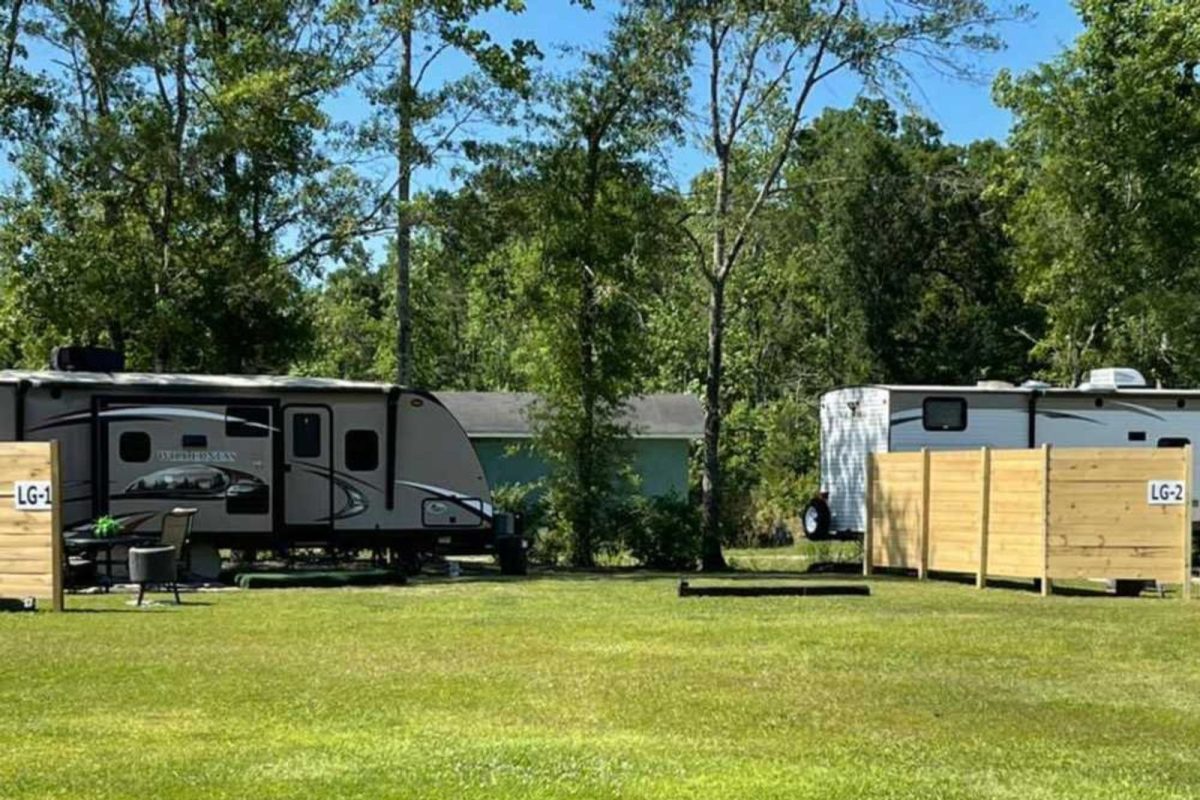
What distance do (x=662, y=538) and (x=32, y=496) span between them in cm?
1156

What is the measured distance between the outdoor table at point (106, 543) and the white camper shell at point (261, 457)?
2.86 feet

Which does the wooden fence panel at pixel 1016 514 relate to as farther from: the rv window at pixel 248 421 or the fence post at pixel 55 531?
the fence post at pixel 55 531

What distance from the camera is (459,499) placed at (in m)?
19.2

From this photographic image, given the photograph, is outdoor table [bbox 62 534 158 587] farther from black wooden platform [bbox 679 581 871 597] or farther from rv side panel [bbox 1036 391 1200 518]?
rv side panel [bbox 1036 391 1200 518]

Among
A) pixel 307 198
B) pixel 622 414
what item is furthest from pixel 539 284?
pixel 307 198

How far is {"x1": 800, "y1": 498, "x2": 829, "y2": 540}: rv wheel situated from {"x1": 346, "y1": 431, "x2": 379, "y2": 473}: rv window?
755cm

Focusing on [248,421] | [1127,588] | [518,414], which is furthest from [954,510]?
[518,414]

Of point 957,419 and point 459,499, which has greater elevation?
point 957,419

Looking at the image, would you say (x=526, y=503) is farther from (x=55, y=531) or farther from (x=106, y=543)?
(x=55, y=531)

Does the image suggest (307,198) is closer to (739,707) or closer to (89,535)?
(89,535)

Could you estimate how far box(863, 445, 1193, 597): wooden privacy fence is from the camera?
15.4m

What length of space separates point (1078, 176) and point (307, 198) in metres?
15.3

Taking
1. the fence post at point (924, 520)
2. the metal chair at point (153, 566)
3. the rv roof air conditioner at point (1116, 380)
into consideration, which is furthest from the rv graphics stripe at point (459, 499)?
the rv roof air conditioner at point (1116, 380)

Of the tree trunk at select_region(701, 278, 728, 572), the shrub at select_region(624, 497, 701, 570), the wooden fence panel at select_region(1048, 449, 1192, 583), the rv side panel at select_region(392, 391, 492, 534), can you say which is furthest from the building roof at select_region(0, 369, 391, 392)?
the wooden fence panel at select_region(1048, 449, 1192, 583)
